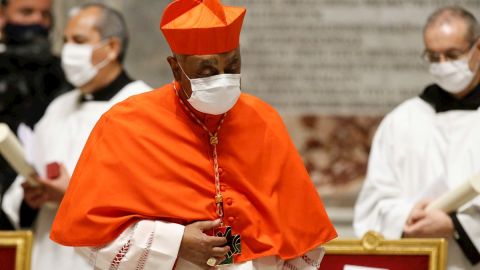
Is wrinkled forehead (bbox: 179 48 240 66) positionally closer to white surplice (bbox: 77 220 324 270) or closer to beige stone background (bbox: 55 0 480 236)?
white surplice (bbox: 77 220 324 270)

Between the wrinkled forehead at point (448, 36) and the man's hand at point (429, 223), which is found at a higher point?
the wrinkled forehead at point (448, 36)

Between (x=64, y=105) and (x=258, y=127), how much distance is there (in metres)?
2.23

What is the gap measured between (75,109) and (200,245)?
237cm

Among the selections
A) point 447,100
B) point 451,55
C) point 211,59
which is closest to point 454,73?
point 451,55

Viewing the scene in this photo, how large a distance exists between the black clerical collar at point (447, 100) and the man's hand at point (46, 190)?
201 centimetres

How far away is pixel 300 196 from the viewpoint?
3.92m

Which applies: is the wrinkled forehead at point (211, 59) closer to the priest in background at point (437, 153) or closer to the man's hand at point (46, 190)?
the priest in background at point (437, 153)

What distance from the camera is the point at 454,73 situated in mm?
5180

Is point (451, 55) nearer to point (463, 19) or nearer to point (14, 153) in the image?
point (463, 19)

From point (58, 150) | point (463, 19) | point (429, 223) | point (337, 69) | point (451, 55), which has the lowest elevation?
point (429, 223)

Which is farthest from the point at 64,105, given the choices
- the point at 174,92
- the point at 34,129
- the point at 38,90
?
the point at 174,92

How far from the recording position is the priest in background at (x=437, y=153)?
16.5ft

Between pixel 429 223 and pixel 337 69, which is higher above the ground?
pixel 337 69

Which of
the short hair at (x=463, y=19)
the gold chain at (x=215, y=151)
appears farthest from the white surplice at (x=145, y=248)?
the short hair at (x=463, y=19)
